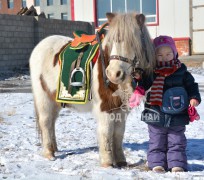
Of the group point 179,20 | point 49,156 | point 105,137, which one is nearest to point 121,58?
point 105,137

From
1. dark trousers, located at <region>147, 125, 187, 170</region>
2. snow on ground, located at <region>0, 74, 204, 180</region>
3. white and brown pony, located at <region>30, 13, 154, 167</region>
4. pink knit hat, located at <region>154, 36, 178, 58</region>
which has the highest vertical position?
pink knit hat, located at <region>154, 36, 178, 58</region>

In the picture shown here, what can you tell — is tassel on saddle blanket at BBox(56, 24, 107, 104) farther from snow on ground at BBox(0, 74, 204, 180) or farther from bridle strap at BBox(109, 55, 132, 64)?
snow on ground at BBox(0, 74, 204, 180)

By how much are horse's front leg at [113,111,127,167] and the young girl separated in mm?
228

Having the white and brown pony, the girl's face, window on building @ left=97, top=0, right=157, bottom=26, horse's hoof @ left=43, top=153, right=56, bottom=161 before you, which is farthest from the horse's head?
window on building @ left=97, top=0, right=157, bottom=26

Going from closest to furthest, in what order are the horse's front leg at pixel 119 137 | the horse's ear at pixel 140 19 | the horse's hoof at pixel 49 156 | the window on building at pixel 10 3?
the horse's ear at pixel 140 19
the horse's front leg at pixel 119 137
the horse's hoof at pixel 49 156
the window on building at pixel 10 3

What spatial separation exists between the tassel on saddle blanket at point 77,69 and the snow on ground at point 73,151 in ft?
2.24

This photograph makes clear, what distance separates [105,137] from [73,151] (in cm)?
98

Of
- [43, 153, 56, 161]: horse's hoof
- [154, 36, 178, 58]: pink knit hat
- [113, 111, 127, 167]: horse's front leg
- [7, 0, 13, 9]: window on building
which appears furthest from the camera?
[7, 0, 13, 9]: window on building

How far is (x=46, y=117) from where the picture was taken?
171 inches

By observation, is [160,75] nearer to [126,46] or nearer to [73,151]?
[126,46]

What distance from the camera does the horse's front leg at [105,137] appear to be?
3.66 meters

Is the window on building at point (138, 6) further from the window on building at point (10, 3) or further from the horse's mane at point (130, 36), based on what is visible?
the window on building at point (10, 3)

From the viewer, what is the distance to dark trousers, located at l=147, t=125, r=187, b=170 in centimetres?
365

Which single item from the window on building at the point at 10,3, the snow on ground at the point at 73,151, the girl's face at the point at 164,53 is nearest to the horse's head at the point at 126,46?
the girl's face at the point at 164,53
